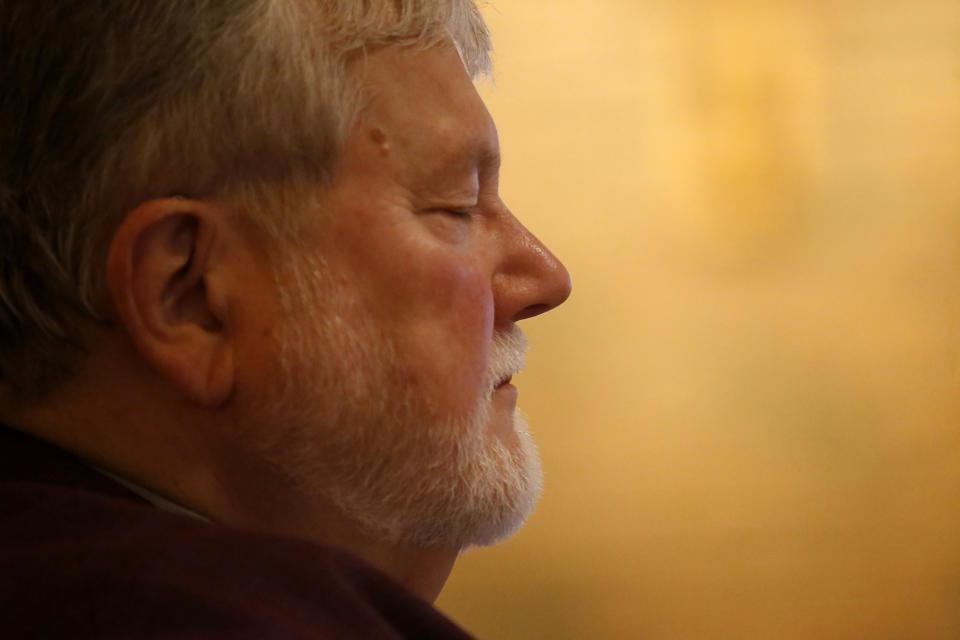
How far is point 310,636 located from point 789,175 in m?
2.00

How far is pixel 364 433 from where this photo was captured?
2.39 feet

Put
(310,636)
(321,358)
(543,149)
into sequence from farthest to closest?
(543,149) → (321,358) → (310,636)

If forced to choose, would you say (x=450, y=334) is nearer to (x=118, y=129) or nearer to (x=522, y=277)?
(x=522, y=277)

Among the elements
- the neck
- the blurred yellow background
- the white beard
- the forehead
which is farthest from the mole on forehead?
the blurred yellow background

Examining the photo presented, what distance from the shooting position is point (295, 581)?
1.58ft

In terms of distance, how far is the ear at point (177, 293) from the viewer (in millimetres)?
675

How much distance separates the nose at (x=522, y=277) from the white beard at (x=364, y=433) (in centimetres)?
7

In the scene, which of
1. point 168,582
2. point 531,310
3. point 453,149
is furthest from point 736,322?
point 168,582

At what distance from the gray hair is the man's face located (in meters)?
0.05

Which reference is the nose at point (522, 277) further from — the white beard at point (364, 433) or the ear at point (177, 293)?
the ear at point (177, 293)

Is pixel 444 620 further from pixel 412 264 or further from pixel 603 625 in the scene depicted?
pixel 603 625

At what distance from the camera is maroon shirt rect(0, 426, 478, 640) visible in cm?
43

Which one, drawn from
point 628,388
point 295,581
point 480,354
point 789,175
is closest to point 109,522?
point 295,581

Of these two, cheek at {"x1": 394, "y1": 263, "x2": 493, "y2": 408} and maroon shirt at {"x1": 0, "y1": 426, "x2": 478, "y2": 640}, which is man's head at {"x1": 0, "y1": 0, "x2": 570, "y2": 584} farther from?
maroon shirt at {"x1": 0, "y1": 426, "x2": 478, "y2": 640}
